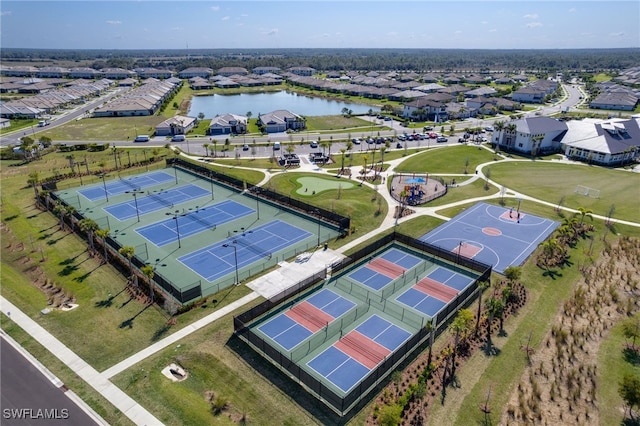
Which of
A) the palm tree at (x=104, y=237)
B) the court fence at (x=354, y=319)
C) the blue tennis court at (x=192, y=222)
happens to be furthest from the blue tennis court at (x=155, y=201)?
the court fence at (x=354, y=319)

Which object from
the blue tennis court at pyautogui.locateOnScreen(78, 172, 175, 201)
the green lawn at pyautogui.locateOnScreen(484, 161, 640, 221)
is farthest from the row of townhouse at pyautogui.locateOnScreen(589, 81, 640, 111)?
the blue tennis court at pyautogui.locateOnScreen(78, 172, 175, 201)

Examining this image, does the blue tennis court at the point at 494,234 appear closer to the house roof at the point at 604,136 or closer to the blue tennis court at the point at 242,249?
the blue tennis court at the point at 242,249

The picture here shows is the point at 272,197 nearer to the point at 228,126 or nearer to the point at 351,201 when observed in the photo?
the point at 351,201

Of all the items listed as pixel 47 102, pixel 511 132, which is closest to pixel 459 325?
pixel 511 132

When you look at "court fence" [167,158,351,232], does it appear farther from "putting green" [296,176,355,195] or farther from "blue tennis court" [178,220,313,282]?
"putting green" [296,176,355,195]

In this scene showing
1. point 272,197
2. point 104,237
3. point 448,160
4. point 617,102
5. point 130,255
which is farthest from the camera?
point 617,102

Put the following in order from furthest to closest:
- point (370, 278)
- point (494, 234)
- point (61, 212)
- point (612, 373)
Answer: point (494, 234), point (61, 212), point (370, 278), point (612, 373)
